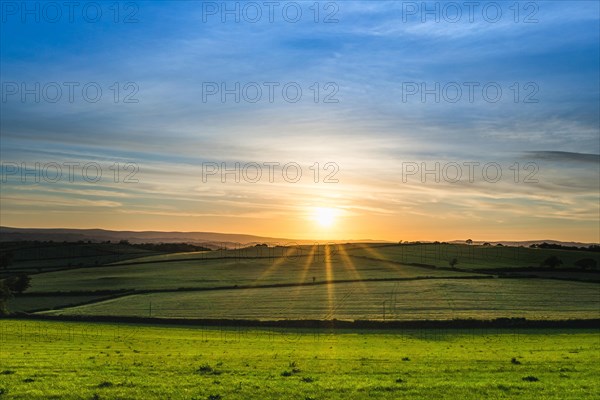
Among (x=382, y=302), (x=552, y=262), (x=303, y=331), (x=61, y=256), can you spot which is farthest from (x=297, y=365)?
(x=61, y=256)

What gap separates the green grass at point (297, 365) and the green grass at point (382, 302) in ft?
51.3

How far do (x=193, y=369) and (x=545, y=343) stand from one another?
29962mm

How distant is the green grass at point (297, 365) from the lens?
22.9 m

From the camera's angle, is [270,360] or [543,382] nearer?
[543,382]

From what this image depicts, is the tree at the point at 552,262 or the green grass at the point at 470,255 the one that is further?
the green grass at the point at 470,255

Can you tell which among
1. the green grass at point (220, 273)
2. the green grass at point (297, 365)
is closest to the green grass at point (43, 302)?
the green grass at point (220, 273)

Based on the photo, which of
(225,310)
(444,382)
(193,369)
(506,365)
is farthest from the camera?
(225,310)

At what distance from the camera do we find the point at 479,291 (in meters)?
91.6

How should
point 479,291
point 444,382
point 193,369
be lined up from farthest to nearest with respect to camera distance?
point 479,291
point 193,369
point 444,382

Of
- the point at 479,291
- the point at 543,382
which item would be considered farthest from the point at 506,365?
the point at 479,291

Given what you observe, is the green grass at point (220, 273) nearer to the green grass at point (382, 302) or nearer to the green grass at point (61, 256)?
the green grass at point (61, 256)

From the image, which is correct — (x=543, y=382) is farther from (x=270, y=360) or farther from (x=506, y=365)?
(x=270, y=360)

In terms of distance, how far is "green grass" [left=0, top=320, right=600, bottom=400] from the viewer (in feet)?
75.2

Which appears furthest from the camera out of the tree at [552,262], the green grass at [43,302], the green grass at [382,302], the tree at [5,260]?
the tree at [5,260]
